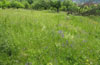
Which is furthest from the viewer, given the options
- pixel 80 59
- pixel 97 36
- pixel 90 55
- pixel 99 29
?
pixel 99 29

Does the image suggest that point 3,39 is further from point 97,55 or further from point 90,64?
point 97,55

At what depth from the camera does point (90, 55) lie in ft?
14.1

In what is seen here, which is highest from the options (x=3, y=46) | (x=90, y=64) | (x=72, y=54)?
(x=3, y=46)

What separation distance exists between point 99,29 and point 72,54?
4.45 metres

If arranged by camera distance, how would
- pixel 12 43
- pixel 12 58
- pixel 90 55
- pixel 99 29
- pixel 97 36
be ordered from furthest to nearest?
pixel 99 29 < pixel 97 36 < pixel 90 55 < pixel 12 43 < pixel 12 58

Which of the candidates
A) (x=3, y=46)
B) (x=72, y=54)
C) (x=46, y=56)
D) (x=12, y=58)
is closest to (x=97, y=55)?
(x=72, y=54)

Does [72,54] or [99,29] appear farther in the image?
[99,29]

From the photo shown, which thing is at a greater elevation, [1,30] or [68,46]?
[1,30]

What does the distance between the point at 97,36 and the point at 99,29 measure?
1190 mm

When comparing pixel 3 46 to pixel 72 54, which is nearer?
pixel 3 46

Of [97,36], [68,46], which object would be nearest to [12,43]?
[68,46]

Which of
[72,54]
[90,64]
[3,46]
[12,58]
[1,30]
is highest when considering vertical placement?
[1,30]

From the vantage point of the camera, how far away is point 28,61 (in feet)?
11.0

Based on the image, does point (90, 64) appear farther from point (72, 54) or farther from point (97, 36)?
point (97, 36)
